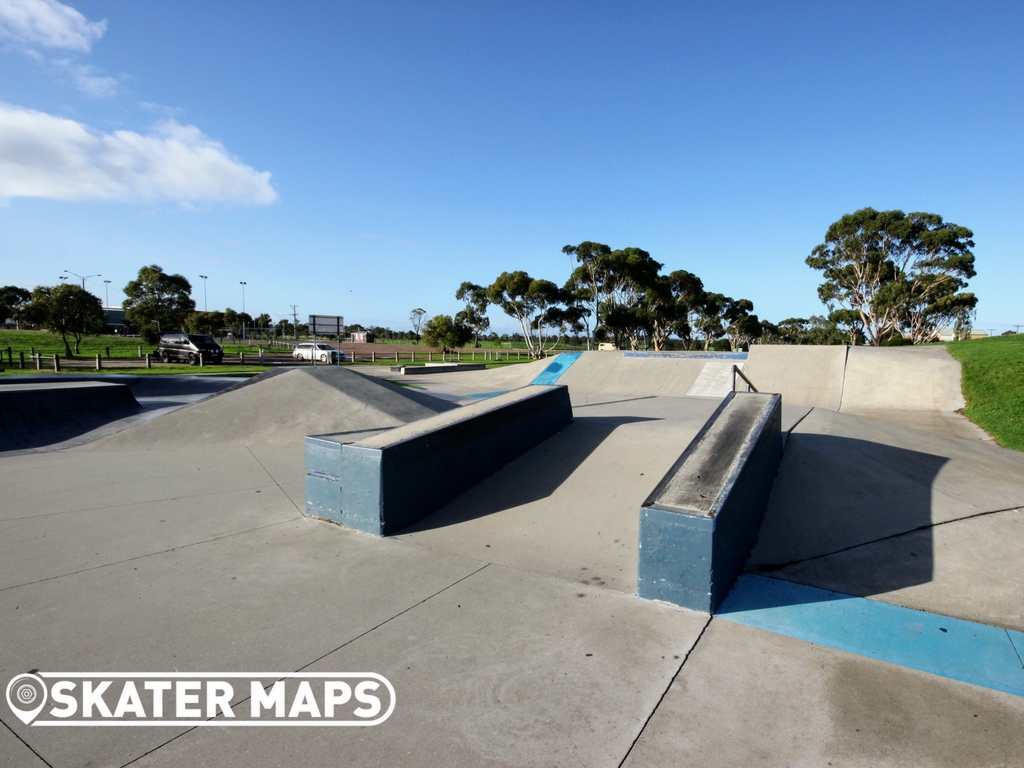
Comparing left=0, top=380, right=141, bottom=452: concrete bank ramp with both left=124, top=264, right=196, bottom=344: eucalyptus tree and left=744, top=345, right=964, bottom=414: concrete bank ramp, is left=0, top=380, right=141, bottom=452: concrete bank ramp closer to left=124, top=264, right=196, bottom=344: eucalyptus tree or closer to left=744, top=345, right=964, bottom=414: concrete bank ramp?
left=744, top=345, right=964, bottom=414: concrete bank ramp

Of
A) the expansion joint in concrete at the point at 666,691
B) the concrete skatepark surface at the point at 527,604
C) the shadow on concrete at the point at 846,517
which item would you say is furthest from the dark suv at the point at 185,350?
the expansion joint in concrete at the point at 666,691

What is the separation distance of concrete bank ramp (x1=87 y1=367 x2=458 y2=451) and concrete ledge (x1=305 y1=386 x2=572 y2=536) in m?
3.53

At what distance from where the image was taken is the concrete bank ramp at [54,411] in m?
8.86

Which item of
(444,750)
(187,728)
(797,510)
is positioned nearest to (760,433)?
(797,510)

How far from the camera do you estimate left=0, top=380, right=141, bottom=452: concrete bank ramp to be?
886 cm

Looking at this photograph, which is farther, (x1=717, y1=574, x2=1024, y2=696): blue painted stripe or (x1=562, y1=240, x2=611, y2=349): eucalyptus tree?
(x1=562, y1=240, x2=611, y2=349): eucalyptus tree

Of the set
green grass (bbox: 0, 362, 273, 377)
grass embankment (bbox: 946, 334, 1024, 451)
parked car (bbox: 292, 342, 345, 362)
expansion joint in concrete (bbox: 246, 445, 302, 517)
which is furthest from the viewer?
parked car (bbox: 292, 342, 345, 362)

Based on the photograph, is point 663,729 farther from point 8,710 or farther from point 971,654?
point 8,710

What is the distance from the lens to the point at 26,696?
8.03 ft

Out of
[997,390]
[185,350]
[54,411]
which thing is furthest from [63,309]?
[997,390]

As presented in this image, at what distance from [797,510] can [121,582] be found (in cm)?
532

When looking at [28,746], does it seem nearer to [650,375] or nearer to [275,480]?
[275,480]

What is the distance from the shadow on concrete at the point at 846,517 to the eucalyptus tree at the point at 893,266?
3587cm

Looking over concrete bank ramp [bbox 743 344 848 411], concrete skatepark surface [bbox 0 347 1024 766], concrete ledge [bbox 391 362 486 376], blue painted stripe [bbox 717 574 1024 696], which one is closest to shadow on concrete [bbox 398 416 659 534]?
concrete skatepark surface [bbox 0 347 1024 766]
